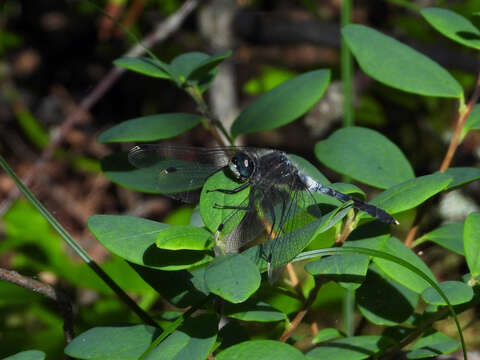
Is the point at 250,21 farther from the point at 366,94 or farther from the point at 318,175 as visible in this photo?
the point at 318,175

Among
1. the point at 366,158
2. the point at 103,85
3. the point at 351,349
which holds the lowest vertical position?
the point at 103,85

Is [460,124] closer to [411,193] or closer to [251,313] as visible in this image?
[411,193]

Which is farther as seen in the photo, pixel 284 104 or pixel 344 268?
pixel 284 104

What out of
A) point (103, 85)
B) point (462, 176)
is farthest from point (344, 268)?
point (103, 85)

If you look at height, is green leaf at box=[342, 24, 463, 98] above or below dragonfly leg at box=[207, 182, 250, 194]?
above

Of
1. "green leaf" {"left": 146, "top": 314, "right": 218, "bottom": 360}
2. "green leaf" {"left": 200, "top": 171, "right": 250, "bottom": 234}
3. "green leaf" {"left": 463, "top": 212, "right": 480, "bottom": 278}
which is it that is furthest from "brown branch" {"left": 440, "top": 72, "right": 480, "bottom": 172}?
"green leaf" {"left": 146, "top": 314, "right": 218, "bottom": 360}

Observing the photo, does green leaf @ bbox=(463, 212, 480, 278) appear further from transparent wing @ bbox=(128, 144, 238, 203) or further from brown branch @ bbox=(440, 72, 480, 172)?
transparent wing @ bbox=(128, 144, 238, 203)
